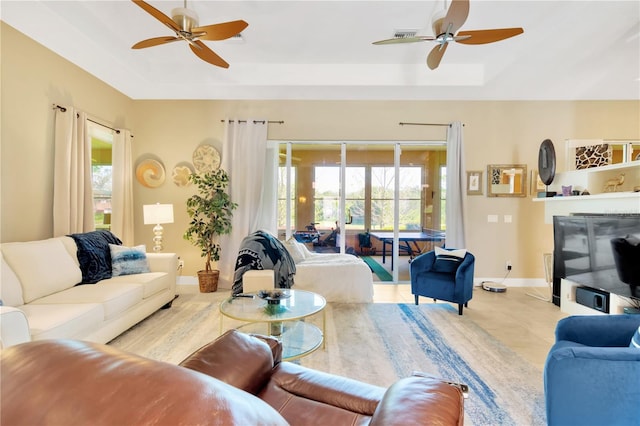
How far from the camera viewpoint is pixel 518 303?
375 centimetres

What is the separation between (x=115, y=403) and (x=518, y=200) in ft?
18.0

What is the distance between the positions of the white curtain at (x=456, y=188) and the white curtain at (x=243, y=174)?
3.00 metres

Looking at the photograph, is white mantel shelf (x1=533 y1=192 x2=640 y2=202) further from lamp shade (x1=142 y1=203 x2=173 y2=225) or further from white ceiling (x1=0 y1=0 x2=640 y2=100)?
lamp shade (x1=142 y1=203 x2=173 y2=225)

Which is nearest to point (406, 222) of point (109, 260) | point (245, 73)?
point (245, 73)

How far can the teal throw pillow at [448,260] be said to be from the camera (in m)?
3.58

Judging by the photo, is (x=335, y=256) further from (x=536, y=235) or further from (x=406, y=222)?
(x=536, y=235)

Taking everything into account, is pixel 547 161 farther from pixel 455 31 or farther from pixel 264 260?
pixel 264 260

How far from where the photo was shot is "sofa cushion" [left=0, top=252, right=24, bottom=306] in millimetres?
2135

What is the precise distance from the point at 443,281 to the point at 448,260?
0.35 m

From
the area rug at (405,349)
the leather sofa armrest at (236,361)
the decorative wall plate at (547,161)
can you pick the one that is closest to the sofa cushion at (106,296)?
the area rug at (405,349)

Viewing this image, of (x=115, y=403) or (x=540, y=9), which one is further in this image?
(x=540, y=9)

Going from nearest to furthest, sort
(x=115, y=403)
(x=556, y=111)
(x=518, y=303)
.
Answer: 1. (x=115, y=403)
2. (x=518, y=303)
3. (x=556, y=111)

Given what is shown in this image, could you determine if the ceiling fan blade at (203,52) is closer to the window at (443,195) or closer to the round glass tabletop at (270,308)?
the round glass tabletop at (270,308)

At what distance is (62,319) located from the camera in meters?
2.03
